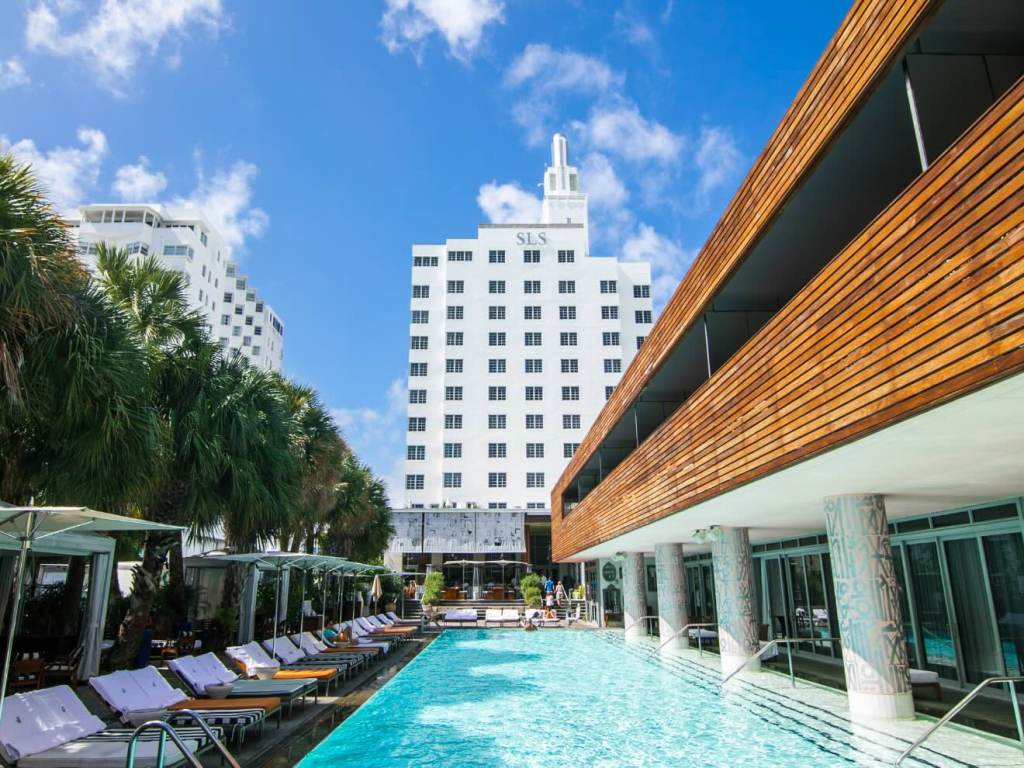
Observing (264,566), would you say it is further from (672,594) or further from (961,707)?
(961,707)

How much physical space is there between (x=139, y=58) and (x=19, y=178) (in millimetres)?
10617

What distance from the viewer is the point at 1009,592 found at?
10.0 metres

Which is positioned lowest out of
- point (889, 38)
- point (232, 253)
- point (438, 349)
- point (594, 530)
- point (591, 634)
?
point (591, 634)

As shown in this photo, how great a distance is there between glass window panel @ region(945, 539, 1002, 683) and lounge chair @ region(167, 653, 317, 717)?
10.7m

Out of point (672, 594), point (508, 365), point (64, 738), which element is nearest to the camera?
point (64, 738)

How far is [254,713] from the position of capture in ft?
29.1

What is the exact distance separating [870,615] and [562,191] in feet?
189

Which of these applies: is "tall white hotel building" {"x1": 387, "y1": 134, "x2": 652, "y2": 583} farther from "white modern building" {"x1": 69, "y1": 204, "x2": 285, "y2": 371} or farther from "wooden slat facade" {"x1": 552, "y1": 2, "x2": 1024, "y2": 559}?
"wooden slat facade" {"x1": 552, "y1": 2, "x2": 1024, "y2": 559}

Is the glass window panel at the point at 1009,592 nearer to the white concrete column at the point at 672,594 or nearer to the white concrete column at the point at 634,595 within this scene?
the white concrete column at the point at 672,594

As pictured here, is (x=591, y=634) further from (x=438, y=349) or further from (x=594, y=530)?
(x=438, y=349)

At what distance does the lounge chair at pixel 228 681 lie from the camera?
10656 mm

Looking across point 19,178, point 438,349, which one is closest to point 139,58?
point 19,178

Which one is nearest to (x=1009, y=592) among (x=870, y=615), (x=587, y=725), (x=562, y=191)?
(x=870, y=615)

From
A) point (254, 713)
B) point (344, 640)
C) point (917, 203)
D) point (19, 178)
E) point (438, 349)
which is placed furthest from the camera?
point (438, 349)
